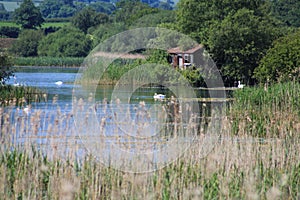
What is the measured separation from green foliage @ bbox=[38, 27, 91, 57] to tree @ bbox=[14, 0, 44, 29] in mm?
30364

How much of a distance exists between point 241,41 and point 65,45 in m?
43.1

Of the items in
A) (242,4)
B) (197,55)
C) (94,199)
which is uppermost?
(242,4)

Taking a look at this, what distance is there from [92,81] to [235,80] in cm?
911

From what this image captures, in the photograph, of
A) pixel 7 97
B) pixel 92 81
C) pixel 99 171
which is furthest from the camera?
pixel 92 81

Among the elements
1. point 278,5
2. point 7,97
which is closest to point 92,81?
point 7,97

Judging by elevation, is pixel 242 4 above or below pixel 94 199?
above

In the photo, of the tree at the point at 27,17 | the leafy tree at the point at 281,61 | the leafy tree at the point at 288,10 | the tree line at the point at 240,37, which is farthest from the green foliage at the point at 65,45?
the leafy tree at the point at 281,61

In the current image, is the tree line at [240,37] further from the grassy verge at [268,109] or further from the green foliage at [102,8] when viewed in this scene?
the green foliage at [102,8]

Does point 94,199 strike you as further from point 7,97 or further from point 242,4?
point 242,4

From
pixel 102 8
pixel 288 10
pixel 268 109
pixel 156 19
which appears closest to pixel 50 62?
pixel 156 19

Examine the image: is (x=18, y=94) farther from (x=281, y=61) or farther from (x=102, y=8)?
(x=102, y=8)

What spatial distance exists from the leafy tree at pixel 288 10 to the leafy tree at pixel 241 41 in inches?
1381

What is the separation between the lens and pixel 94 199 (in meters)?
9.49

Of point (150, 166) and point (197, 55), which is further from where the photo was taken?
point (197, 55)
